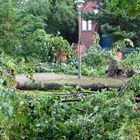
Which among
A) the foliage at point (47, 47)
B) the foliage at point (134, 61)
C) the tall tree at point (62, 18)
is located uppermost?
the tall tree at point (62, 18)

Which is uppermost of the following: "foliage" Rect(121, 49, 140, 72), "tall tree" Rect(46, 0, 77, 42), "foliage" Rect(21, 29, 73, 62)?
"tall tree" Rect(46, 0, 77, 42)

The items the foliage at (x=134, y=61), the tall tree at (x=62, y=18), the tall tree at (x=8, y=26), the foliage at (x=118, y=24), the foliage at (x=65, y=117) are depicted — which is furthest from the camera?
the tall tree at (x=62, y=18)

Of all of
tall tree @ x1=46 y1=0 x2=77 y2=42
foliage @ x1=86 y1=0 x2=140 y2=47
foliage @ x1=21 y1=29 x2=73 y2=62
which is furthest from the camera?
tall tree @ x1=46 y1=0 x2=77 y2=42

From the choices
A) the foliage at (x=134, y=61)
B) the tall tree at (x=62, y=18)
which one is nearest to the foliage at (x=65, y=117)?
the foliage at (x=134, y=61)

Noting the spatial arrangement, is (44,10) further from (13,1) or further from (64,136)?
(64,136)

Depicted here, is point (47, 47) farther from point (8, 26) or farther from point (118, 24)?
point (118, 24)

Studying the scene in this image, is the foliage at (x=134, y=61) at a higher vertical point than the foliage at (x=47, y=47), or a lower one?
higher

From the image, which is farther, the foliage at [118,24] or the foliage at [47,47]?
the foliage at [118,24]

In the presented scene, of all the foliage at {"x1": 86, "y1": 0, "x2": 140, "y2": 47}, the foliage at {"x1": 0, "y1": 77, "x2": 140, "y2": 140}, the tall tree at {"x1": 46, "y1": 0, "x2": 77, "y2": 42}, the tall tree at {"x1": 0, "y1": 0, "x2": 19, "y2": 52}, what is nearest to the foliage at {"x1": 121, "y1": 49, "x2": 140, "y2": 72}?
the foliage at {"x1": 0, "y1": 77, "x2": 140, "y2": 140}

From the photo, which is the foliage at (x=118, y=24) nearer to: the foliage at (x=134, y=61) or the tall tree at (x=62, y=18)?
the tall tree at (x=62, y=18)

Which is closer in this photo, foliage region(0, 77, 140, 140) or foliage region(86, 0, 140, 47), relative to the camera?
foliage region(0, 77, 140, 140)

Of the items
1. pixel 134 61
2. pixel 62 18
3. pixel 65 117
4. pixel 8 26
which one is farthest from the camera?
pixel 62 18

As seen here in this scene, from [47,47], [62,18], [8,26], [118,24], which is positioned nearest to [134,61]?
[47,47]

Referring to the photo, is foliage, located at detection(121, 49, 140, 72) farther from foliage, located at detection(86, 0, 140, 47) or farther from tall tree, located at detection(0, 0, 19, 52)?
foliage, located at detection(86, 0, 140, 47)
